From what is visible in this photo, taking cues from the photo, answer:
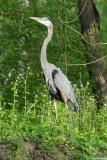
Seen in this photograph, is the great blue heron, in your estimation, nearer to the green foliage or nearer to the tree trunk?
the green foliage

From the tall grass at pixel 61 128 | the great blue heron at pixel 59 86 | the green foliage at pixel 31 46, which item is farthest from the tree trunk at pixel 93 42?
the great blue heron at pixel 59 86

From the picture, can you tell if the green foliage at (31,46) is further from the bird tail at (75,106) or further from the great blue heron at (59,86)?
the bird tail at (75,106)

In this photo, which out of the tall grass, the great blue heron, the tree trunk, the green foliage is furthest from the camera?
the green foliage

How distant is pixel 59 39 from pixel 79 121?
421cm

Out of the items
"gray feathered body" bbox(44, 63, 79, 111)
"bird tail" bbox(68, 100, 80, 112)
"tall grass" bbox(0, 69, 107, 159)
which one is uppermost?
"gray feathered body" bbox(44, 63, 79, 111)

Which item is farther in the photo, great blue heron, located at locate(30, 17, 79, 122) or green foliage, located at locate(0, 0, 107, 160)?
green foliage, located at locate(0, 0, 107, 160)

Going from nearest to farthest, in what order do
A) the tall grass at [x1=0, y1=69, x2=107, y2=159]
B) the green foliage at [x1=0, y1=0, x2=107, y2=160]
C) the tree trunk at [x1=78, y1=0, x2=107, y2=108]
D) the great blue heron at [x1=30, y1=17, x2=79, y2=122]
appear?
the tall grass at [x1=0, y1=69, x2=107, y2=159] < the great blue heron at [x1=30, y1=17, x2=79, y2=122] < the tree trunk at [x1=78, y1=0, x2=107, y2=108] < the green foliage at [x1=0, y1=0, x2=107, y2=160]

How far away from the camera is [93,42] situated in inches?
513

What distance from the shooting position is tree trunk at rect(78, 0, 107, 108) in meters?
13.0

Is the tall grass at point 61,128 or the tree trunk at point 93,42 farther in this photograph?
the tree trunk at point 93,42

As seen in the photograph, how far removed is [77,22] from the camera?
1428cm

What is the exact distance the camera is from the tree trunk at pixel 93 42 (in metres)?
13.0

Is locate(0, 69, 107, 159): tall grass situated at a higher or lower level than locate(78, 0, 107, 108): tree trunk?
lower

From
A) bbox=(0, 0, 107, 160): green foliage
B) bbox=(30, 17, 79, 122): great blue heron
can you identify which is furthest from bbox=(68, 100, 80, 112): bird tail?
bbox=(0, 0, 107, 160): green foliage
